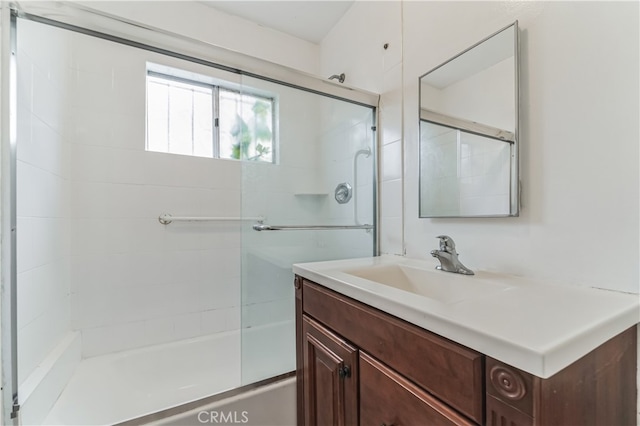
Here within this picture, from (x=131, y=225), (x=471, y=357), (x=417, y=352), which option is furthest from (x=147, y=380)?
(x=471, y=357)

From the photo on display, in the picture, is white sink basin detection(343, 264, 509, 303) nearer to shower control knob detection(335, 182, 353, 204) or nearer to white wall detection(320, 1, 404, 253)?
white wall detection(320, 1, 404, 253)

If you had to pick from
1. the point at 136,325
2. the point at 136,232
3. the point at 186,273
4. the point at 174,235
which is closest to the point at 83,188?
the point at 136,232

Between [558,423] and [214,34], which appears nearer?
[558,423]

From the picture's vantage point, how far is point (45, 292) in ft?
3.87

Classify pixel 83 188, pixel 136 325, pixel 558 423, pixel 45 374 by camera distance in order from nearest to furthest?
pixel 558 423 → pixel 45 374 → pixel 83 188 → pixel 136 325

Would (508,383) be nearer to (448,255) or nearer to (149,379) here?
(448,255)

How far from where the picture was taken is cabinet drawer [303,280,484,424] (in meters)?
0.46


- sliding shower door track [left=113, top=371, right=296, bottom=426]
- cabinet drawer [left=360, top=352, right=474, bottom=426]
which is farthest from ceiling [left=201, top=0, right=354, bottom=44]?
sliding shower door track [left=113, top=371, right=296, bottom=426]

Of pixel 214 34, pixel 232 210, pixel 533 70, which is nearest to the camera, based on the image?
pixel 533 70

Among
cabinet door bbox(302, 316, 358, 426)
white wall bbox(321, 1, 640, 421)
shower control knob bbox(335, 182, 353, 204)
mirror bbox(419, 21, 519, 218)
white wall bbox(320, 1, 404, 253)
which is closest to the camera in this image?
white wall bbox(321, 1, 640, 421)

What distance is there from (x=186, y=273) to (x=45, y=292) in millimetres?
647

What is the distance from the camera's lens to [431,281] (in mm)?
953

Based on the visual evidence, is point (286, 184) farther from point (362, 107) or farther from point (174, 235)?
point (174, 235)

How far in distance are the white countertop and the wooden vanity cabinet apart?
27 millimetres
